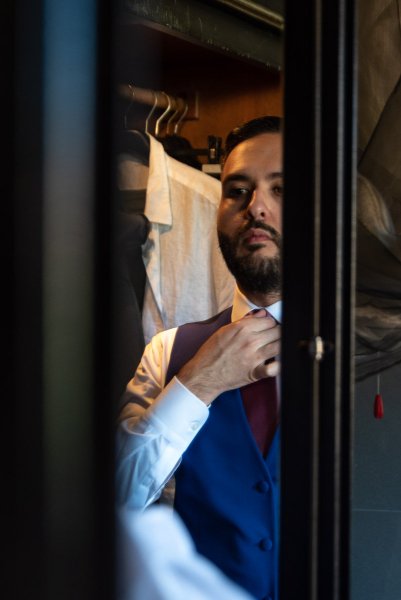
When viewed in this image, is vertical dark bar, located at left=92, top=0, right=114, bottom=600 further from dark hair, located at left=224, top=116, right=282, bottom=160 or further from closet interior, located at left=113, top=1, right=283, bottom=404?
dark hair, located at left=224, top=116, right=282, bottom=160

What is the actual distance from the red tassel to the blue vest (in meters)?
0.16

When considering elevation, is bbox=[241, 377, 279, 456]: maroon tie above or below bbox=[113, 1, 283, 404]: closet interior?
below

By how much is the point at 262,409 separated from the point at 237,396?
0.03m

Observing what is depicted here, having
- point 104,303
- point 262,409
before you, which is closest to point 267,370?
point 262,409

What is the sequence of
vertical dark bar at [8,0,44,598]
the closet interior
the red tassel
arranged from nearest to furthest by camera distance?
vertical dark bar at [8,0,44,598]
the closet interior
the red tassel

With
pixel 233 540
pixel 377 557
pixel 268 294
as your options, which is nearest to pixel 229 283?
pixel 268 294

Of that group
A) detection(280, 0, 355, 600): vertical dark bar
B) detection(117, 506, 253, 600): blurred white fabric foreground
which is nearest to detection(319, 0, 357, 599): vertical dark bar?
detection(280, 0, 355, 600): vertical dark bar

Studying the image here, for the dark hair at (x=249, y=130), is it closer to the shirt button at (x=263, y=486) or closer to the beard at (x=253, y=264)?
the beard at (x=253, y=264)

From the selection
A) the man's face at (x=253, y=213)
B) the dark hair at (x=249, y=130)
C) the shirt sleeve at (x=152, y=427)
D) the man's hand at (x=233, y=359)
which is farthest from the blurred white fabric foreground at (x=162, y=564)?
the dark hair at (x=249, y=130)

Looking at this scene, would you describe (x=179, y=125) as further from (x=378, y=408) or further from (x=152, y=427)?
(x=378, y=408)

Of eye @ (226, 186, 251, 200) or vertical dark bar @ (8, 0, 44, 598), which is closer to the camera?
vertical dark bar @ (8, 0, 44, 598)

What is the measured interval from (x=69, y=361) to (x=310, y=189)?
12.9 inches

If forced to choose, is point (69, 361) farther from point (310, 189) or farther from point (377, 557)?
point (377, 557)

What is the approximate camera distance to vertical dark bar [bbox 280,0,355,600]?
0.77 m
